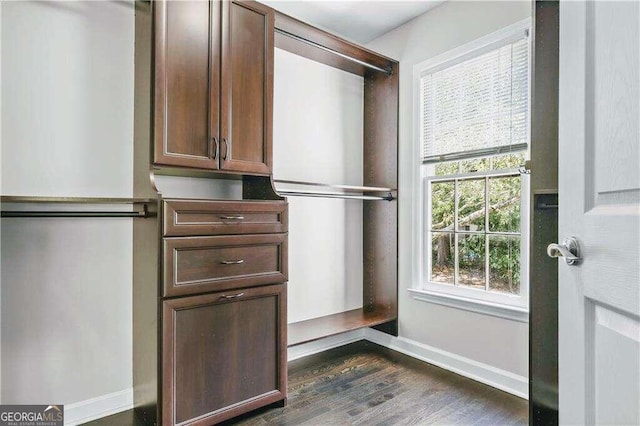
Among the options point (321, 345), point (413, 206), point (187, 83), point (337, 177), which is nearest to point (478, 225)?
point (413, 206)

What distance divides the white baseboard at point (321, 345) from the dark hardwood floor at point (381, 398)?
0.06 m

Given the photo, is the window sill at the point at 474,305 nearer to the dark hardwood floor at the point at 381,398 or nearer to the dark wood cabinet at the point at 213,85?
the dark hardwood floor at the point at 381,398

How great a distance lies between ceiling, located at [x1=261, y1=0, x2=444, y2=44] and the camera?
2723 mm

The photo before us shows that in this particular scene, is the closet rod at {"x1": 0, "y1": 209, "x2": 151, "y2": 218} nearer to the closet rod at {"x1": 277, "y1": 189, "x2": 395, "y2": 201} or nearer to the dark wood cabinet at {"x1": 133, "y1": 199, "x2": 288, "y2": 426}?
the dark wood cabinet at {"x1": 133, "y1": 199, "x2": 288, "y2": 426}

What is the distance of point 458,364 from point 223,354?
162 centimetres

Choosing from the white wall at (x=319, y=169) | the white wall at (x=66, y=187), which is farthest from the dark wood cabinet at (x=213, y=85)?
the white wall at (x=319, y=169)

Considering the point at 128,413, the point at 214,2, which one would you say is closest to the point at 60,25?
the point at 214,2

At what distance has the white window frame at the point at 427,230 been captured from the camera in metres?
2.34

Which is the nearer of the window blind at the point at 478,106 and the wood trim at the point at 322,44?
the window blind at the point at 478,106
